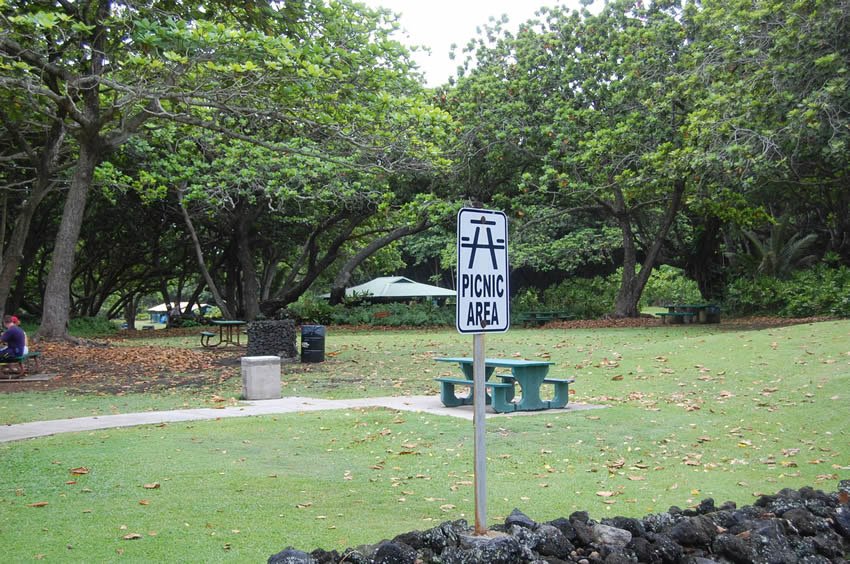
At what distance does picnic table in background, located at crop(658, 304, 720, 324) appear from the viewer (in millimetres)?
27766

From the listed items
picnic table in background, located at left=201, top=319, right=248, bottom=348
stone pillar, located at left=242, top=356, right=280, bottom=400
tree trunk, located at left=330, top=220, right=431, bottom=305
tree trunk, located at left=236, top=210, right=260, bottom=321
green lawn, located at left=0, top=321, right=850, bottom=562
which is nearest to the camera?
green lawn, located at left=0, top=321, right=850, bottom=562

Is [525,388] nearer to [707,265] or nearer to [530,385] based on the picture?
[530,385]

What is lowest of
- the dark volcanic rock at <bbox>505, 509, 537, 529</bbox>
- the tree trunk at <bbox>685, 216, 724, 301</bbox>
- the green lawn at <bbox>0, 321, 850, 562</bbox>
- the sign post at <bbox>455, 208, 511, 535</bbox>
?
the green lawn at <bbox>0, 321, 850, 562</bbox>

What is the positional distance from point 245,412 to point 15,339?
6370mm

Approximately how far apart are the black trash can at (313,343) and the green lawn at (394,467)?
4642 millimetres

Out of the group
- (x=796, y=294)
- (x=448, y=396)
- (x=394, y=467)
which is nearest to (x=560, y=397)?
(x=448, y=396)

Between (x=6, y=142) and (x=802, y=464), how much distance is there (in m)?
23.7

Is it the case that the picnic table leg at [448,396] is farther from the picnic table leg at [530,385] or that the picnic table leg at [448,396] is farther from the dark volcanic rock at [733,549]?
the dark volcanic rock at [733,549]

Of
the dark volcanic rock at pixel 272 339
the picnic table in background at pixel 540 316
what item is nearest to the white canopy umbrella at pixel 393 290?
the picnic table in background at pixel 540 316

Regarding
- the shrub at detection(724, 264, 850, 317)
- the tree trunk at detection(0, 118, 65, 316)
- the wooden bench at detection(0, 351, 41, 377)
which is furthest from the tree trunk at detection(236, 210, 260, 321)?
the shrub at detection(724, 264, 850, 317)

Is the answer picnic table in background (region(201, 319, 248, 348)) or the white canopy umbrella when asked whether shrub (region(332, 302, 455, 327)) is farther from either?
picnic table in background (region(201, 319, 248, 348))

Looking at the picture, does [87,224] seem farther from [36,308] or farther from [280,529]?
[280,529]

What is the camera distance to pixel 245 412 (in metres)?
11.7

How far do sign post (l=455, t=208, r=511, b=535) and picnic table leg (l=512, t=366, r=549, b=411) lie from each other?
20.9 ft
